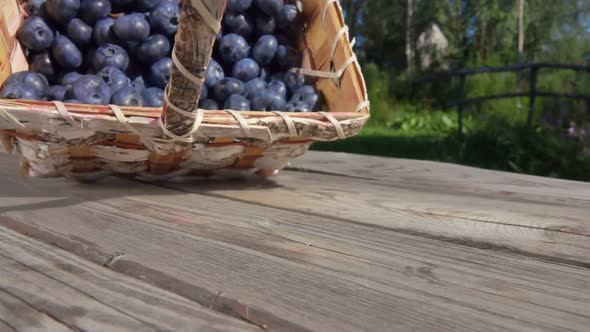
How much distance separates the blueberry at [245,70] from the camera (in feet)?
3.07

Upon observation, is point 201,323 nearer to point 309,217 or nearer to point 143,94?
point 309,217

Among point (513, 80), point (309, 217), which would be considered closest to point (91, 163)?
point (309, 217)

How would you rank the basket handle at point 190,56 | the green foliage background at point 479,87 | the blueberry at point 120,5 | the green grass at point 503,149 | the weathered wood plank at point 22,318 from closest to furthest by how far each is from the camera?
the weathered wood plank at point 22,318 → the basket handle at point 190,56 → the blueberry at point 120,5 → the green grass at point 503,149 → the green foliage background at point 479,87

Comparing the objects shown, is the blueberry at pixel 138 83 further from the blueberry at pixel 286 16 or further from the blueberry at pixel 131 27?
the blueberry at pixel 286 16

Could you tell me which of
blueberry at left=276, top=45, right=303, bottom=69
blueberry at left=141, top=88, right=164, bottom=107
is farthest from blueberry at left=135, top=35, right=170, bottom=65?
blueberry at left=276, top=45, right=303, bottom=69

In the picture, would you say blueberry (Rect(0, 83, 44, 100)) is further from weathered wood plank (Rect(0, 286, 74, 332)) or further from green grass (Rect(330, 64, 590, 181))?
green grass (Rect(330, 64, 590, 181))

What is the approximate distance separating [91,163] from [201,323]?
51cm

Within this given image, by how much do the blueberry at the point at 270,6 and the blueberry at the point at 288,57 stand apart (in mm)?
64

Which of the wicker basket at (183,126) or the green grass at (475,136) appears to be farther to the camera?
the green grass at (475,136)

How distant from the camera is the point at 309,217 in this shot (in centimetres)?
65

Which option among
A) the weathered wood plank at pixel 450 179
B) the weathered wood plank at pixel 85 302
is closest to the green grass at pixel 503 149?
the weathered wood plank at pixel 450 179

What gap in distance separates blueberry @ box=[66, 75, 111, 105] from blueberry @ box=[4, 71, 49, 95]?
7cm

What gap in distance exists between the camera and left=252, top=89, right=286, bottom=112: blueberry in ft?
2.90

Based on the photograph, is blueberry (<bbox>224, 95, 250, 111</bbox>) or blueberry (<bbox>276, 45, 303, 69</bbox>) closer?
blueberry (<bbox>224, 95, 250, 111</bbox>)
